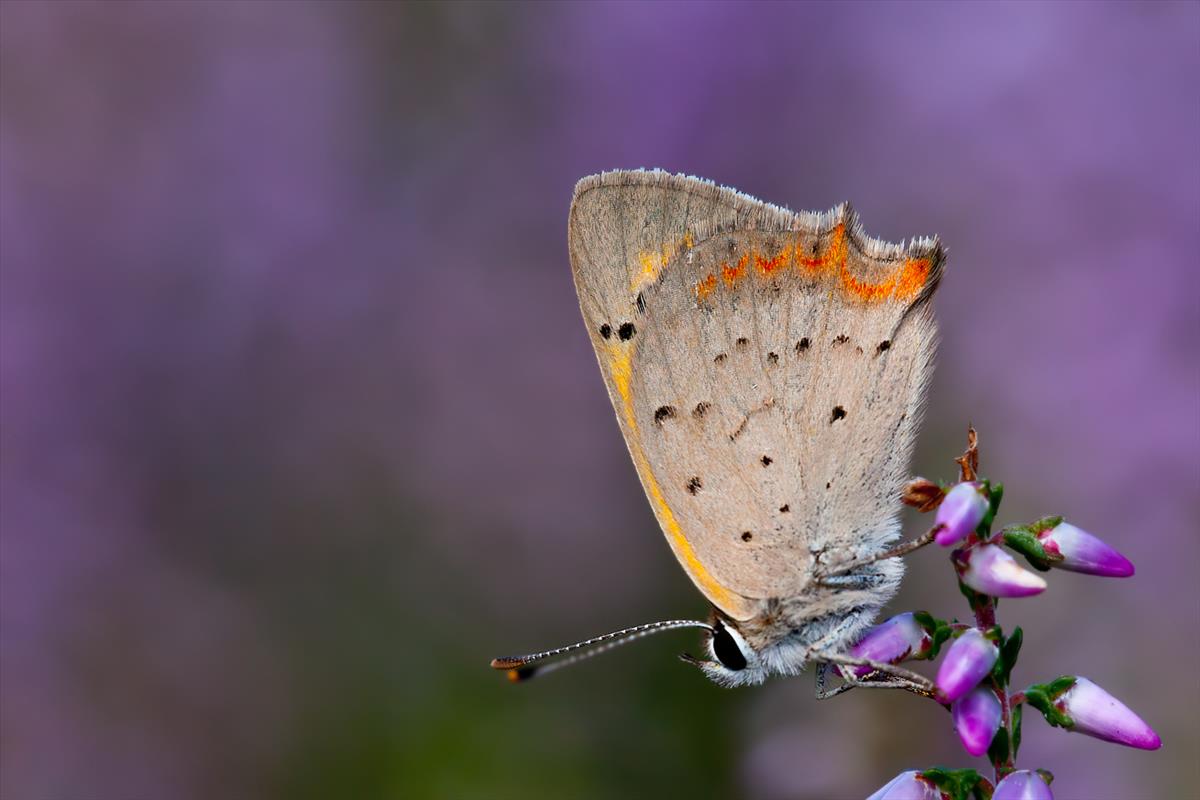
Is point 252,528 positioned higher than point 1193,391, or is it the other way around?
point 1193,391

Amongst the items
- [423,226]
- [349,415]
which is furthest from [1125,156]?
[349,415]

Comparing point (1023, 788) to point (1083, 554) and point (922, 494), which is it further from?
point (922, 494)

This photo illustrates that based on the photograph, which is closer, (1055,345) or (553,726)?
(553,726)

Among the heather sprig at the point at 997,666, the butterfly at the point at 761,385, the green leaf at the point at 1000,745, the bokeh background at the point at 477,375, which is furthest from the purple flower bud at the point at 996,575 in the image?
the bokeh background at the point at 477,375

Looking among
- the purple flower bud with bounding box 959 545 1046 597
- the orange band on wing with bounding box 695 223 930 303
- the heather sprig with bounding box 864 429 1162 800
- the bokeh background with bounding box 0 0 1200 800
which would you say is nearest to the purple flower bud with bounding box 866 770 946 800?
the heather sprig with bounding box 864 429 1162 800

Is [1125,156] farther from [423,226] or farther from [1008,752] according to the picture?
[1008,752]

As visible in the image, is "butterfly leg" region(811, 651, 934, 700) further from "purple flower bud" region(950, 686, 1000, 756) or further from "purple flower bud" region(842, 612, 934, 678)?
"purple flower bud" region(950, 686, 1000, 756)
